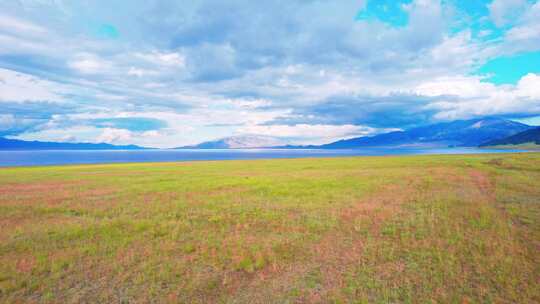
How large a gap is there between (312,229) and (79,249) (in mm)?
11954

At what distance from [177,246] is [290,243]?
18.3 feet

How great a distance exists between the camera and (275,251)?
1199 centimetres

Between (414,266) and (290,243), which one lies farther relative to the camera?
(290,243)

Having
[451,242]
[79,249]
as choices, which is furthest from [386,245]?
[79,249]

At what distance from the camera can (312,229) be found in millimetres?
15078

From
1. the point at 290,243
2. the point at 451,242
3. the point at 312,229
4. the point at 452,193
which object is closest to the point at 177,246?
the point at 290,243

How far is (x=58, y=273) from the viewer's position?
9945mm

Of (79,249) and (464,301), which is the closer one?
(464,301)

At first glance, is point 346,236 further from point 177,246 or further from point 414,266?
point 177,246

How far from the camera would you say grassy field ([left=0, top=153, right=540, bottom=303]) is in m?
8.57

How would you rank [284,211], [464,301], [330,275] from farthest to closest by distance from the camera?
[284,211] → [330,275] → [464,301]

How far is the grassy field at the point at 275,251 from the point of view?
28.1 ft

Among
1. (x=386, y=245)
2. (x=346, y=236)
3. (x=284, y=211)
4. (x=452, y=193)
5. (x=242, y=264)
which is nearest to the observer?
(x=242, y=264)

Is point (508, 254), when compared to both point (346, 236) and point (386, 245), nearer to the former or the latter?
point (386, 245)
